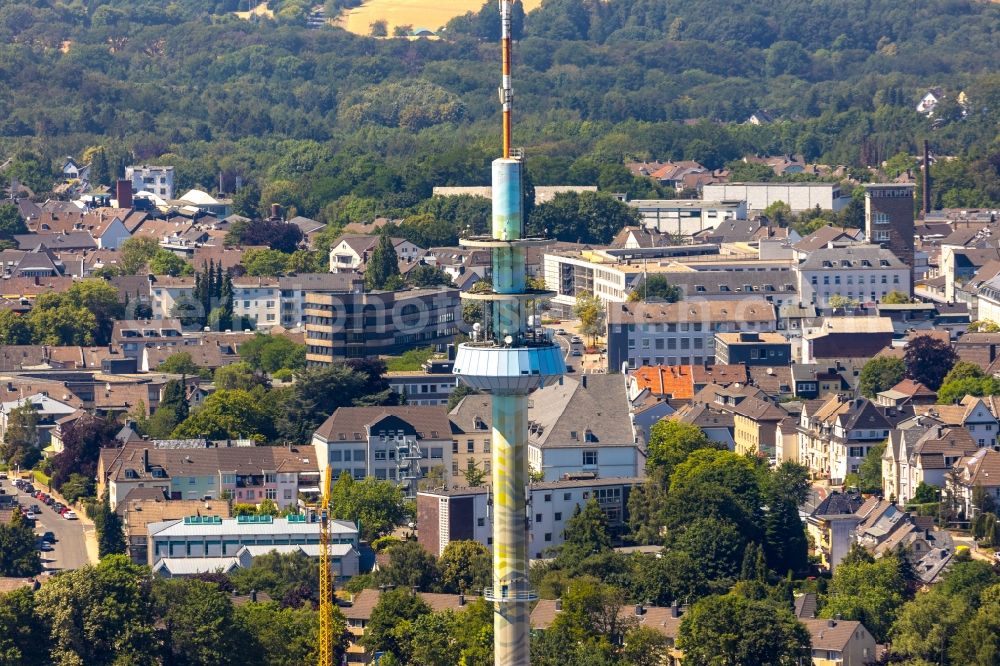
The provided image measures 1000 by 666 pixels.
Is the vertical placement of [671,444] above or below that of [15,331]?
below

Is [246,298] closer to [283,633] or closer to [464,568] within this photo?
[464,568]

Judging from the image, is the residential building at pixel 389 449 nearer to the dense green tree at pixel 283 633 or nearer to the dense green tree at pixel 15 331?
the dense green tree at pixel 283 633

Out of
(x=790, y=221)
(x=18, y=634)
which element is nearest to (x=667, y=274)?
(x=790, y=221)

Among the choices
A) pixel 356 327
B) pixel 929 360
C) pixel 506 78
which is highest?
pixel 506 78

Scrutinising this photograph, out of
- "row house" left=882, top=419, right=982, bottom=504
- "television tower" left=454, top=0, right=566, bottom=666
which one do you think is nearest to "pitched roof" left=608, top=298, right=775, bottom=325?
"row house" left=882, top=419, right=982, bottom=504

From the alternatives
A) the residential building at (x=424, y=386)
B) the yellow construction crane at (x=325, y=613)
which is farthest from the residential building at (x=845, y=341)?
the yellow construction crane at (x=325, y=613)

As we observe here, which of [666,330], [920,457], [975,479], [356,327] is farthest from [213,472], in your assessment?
[666,330]
